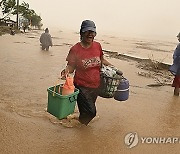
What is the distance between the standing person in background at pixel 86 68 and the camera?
3939 mm

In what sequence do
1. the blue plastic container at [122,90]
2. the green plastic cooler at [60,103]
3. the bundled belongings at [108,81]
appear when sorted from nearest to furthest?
the green plastic cooler at [60,103] → the bundled belongings at [108,81] → the blue plastic container at [122,90]

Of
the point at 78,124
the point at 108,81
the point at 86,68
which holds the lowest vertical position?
the point at 78,124

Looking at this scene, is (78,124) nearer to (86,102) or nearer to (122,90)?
(86,102)

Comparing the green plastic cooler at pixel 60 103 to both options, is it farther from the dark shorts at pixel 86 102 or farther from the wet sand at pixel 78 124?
the wet sand at pixel 78 124

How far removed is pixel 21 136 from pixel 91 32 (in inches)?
70.7

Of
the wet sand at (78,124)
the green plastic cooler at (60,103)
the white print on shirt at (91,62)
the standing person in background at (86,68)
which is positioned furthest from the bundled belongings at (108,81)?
the wet sand at (78,124)

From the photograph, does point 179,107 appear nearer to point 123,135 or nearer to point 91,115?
point 123,135

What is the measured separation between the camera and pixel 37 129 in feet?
13.4

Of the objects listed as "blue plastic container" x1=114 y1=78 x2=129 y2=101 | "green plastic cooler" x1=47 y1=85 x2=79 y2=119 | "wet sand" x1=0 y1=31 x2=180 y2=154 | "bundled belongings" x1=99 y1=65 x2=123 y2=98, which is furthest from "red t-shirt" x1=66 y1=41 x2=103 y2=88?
"wet sand" x1=0 y1=31 x2=180 y2=154

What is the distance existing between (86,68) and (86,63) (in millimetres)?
77

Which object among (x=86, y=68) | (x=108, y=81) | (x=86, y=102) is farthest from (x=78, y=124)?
(x=86, y=68)

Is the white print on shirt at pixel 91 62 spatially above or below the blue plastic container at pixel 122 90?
above

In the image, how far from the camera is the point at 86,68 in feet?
13.1

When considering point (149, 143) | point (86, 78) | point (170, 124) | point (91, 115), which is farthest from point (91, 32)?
point (170, 124)
